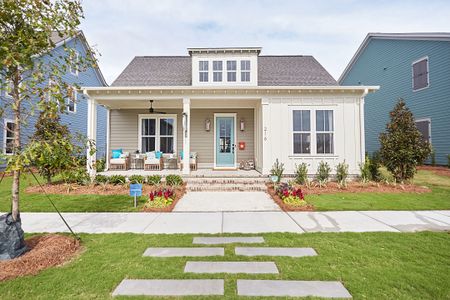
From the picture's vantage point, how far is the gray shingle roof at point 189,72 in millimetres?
10764

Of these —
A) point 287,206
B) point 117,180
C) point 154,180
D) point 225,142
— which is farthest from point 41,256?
point 225,142

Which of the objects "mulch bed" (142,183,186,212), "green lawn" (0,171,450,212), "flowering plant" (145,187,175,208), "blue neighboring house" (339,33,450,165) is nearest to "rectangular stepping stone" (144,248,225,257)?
"mulch bed" (142,183,186,212)

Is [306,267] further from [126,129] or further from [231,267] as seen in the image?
[126,129]

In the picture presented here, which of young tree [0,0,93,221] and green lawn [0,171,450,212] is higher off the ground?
young tree [0,0,93,221]

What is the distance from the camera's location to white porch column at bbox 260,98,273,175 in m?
8.51

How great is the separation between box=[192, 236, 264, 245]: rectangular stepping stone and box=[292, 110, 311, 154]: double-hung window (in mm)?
5741

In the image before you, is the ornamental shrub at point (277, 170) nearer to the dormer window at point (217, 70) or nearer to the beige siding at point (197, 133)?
the beige siding at point (197, 133)

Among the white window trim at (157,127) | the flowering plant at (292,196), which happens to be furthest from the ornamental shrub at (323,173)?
the white window trim at (157,127)

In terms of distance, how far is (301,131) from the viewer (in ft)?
28.6

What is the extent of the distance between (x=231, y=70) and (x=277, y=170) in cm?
487

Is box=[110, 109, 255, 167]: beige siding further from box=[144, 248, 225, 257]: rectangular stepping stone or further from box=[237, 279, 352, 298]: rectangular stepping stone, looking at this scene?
box=[237, 279, 352, 298]: rectangular stepping stone

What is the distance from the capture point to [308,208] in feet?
17.8

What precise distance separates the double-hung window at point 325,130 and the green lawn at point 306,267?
522 cm

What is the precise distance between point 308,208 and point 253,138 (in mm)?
5739
